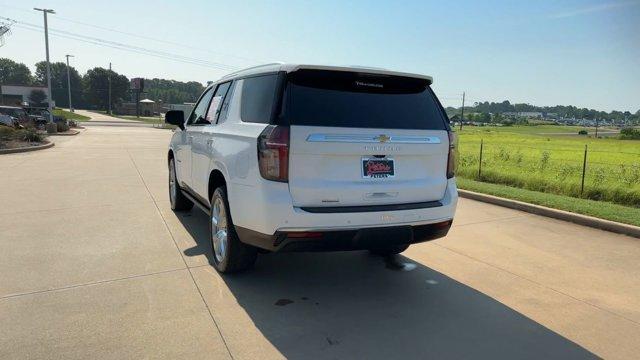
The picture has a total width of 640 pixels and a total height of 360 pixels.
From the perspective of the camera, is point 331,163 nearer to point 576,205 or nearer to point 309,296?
point 309,296

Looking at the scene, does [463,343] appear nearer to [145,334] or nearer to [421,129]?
[421,129]

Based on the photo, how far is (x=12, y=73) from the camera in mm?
160250

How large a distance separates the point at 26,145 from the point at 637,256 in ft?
64.2

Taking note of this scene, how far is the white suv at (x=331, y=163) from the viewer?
137 inches

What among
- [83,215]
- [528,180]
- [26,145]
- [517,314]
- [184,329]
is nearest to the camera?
[184,329]

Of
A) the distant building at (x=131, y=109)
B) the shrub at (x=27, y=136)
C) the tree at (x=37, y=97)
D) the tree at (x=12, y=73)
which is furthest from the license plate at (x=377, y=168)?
the tree at (x=12, y=73)

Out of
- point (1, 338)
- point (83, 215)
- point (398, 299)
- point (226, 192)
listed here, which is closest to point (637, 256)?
point (398, 299)

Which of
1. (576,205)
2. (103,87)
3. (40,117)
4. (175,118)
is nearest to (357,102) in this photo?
(175,118)

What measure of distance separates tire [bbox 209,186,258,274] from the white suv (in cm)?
1

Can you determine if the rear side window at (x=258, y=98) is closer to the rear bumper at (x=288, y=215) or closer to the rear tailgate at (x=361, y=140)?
the rear tailgate at (x=361, y=140)

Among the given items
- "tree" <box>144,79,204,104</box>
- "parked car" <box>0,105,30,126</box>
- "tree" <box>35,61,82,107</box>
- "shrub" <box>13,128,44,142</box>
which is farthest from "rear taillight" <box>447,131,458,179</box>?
"tree" <box>144,79,204,104</box>

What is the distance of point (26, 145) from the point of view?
17625 mm

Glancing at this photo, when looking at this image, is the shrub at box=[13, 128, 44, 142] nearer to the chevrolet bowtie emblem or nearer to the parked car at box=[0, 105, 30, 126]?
the parked car at box=[0, 105, 30, 126]

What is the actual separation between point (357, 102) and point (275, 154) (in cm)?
85
